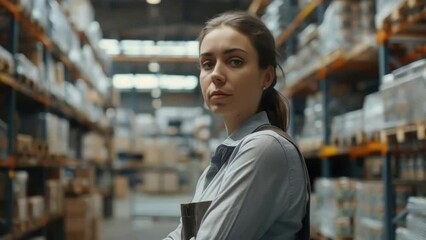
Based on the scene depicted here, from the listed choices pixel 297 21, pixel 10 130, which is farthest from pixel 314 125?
pixel 10 130

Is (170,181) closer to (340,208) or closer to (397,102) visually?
(340,208)

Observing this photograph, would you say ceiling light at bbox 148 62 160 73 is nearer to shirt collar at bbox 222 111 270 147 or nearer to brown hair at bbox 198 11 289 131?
brown hair at bbox 198 11 289 131

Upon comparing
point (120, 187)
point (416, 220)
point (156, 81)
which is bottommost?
point (120, 187)

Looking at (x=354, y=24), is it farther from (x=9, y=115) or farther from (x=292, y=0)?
(x=9, y=115)

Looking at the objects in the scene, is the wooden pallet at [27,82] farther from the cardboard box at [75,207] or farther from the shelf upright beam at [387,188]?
the shelf upright beam at [387,188]

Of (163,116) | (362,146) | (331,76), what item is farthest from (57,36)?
(163,116)

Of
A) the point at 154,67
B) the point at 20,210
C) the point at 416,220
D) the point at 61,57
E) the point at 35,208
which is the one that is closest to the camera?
the point at 416,220

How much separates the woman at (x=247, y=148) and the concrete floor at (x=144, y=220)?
24.9 feet

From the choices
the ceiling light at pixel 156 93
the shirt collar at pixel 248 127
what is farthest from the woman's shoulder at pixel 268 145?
Answer: the ceiling light at pixel 156 93

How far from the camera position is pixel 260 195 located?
1503 mm

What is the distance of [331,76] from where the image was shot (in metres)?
6.96

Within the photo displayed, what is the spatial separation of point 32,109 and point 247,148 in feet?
17.0

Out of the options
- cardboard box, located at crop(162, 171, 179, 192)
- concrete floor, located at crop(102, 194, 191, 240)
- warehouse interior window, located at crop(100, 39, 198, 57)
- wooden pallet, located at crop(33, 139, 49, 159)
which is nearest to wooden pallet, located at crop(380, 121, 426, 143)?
wooden pallet, located at crop(33, 139, 49, 159)

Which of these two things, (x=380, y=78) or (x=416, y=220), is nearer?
(x=416, y=220)
